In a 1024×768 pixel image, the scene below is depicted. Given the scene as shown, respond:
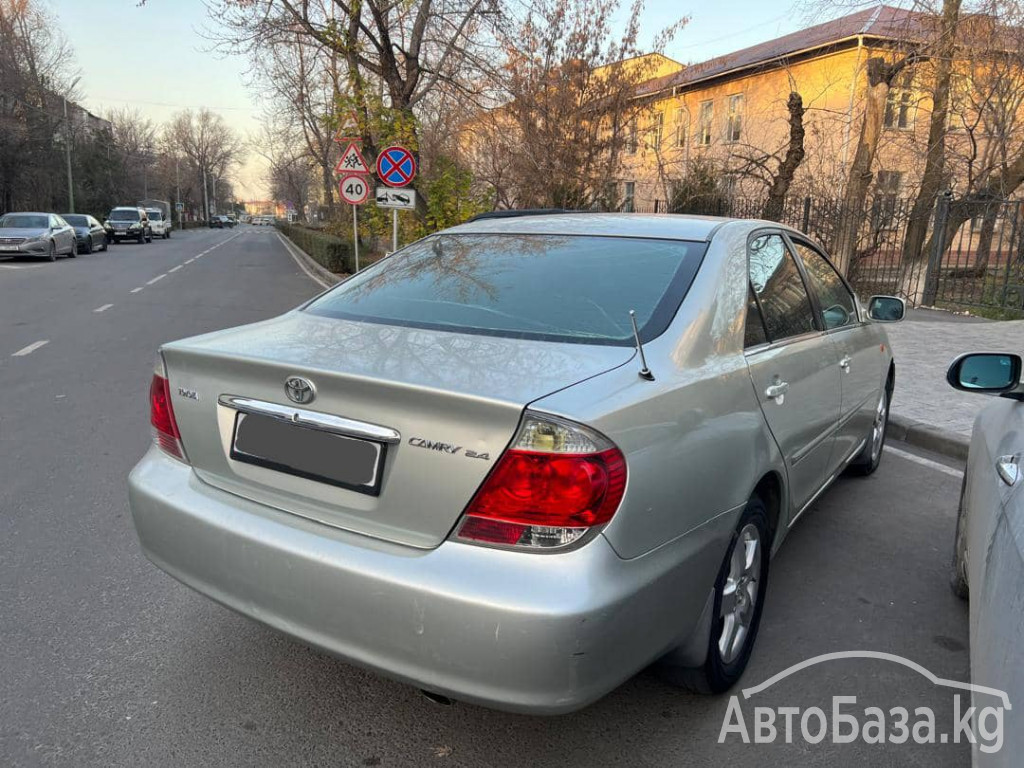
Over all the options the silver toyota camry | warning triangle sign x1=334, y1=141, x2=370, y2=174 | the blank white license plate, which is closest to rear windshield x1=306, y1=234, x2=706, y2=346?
the silver toyota camry

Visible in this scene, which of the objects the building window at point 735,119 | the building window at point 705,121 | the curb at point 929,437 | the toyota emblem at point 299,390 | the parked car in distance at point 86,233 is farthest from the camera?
the building window at point 705,121

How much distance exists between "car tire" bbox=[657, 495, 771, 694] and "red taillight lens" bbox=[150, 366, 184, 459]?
1803 mm

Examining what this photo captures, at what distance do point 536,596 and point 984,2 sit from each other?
16.6 meters

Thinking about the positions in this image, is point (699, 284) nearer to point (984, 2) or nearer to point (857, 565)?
point (857, 565)

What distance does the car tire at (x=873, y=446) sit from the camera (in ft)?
15.8

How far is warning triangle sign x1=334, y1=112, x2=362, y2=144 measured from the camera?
16203 mm

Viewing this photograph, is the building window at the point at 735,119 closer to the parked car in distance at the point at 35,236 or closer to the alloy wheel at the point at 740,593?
the parked car in distance at the point at 35,236

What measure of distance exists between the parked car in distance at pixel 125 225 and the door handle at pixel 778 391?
144 ft

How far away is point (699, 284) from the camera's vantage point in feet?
8.69

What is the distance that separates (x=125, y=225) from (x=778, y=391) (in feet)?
144

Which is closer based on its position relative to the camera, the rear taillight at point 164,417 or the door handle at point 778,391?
the rear taillight at point 164,417

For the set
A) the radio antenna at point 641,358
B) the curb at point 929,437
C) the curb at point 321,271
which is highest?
the radio antenna at point 641,358

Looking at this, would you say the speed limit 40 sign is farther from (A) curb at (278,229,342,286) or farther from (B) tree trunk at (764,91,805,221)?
(B) tree trunk at (764,91,805,221)

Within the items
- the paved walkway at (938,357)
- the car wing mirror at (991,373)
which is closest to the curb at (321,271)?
the paved walkway at (938,357)
